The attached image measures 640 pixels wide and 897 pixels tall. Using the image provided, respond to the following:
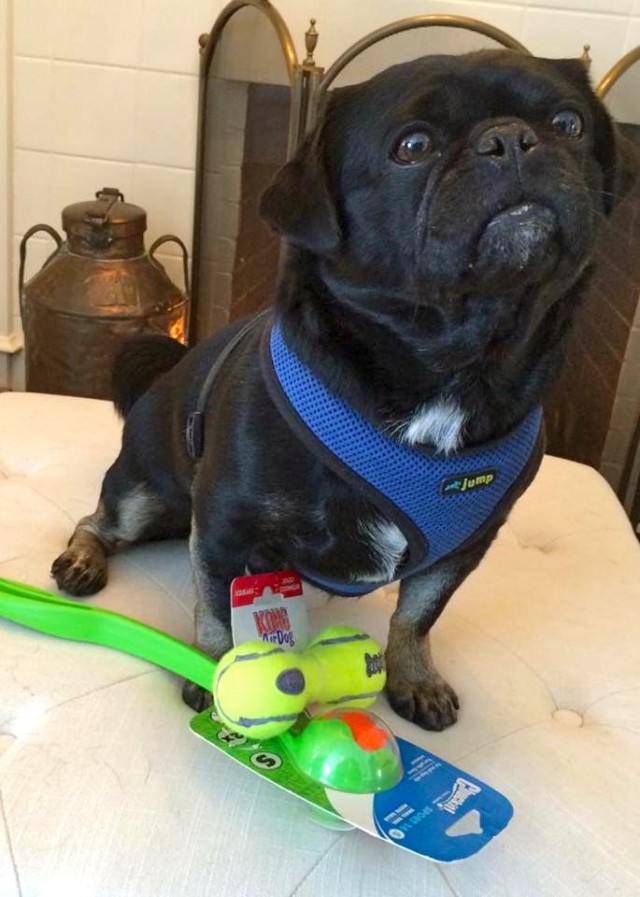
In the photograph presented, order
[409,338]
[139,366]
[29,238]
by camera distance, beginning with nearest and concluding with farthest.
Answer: [409,338], [139,366], [29,238]

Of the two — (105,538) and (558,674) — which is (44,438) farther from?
(558,674)

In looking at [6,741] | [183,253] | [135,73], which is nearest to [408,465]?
[6,741]

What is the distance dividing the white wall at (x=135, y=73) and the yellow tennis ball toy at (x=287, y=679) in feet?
4.49

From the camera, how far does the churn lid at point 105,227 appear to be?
187cm

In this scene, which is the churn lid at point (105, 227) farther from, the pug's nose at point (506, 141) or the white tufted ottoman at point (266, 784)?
the pug's nose at point (506, 141)

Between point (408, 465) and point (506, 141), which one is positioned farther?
point (408, 465)

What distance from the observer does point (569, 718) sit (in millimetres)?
978

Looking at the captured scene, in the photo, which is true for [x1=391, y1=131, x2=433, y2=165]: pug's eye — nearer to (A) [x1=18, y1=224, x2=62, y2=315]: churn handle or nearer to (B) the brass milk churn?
(B) the brass milk churn

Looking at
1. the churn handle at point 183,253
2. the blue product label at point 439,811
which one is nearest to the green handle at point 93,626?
the blue product label at point 439,811

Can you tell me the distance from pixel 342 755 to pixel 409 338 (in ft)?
1.14

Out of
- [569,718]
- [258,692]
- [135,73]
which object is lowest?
[569,718]

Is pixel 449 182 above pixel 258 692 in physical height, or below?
above

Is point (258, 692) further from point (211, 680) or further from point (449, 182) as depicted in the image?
point (449, 182)

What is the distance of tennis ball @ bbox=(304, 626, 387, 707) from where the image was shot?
0.88 meters
